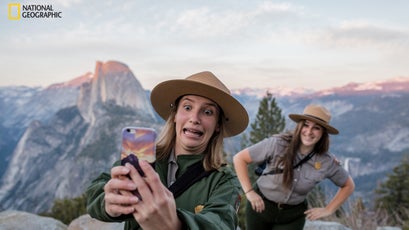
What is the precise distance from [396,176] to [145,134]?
80.8 ft

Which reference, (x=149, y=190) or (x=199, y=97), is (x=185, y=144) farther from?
(x=149, y=190)

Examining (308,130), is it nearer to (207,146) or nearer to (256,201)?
(256,201)

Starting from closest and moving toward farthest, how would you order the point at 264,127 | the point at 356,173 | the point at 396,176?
the point at 396,176 → the point at 264,127 → the point at 356,173

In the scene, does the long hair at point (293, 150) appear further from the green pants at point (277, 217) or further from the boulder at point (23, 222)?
the boulder at point (23, 222)

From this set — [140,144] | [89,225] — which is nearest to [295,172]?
[140,144]

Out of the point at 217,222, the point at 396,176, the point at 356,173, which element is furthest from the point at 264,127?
the point at 356,173

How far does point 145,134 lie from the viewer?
117cm

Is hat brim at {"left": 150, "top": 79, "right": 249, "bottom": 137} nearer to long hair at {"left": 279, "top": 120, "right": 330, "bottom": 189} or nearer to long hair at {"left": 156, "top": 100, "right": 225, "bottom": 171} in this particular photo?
long hair at {"left": 156, "top": 100, "right": 225, "bottom": 171}

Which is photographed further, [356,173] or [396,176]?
[356,173]

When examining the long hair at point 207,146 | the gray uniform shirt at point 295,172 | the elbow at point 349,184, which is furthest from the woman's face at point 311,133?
the long hair at point 207,146

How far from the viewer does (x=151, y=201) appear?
1.01m

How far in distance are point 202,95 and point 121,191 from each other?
0.74 metres

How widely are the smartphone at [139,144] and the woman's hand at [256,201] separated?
7.34ft

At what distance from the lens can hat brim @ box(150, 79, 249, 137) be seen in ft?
5.48
